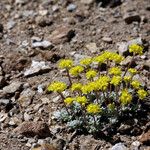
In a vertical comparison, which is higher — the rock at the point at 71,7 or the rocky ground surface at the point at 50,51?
the rock at the point at 71,7

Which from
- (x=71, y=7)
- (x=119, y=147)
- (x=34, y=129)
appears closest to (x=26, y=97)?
(x=34, y=129)

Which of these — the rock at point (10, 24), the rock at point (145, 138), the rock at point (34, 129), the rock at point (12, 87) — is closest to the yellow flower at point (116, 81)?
the rock at point (145, 138)

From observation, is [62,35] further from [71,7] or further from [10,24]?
[10,24]

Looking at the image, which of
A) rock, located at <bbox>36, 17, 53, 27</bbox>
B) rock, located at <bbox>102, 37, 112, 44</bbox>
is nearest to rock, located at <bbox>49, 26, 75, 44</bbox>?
rock, located at <bbox>36, 17, 53, 27</bbox>

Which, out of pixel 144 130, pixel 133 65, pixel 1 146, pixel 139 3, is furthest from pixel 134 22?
pixel 1 146

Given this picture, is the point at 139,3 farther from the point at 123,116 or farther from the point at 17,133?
the point at 17,133

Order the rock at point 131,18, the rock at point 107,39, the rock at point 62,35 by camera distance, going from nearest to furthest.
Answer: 1. the rock at point 107,39
2. the rock at point 62,35
3. the rock at point 131,18

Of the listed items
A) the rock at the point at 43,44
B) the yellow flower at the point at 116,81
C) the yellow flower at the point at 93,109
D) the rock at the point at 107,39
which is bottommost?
the rock at the point at 107,39

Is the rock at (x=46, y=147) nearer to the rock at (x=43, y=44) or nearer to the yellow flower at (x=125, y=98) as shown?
the yellow flower at (x=125, y=98)
